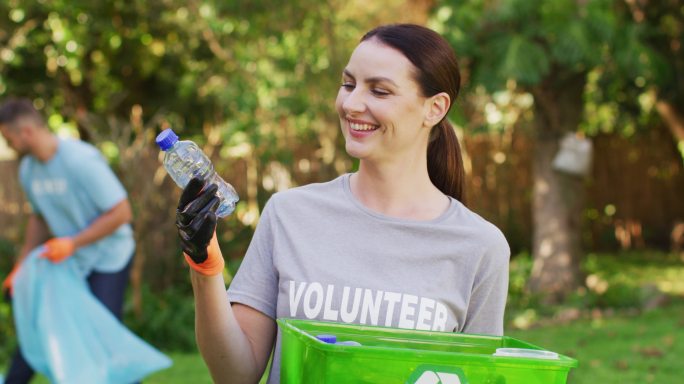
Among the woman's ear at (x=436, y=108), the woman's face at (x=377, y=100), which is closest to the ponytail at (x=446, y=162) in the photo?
the woman's ear at (x=436, y=108)

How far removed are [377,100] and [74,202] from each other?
12.1 feet

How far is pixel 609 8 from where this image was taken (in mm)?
8617

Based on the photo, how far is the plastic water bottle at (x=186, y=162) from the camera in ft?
7.02

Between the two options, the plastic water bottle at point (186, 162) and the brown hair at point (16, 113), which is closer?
the plastic water bottle at point (186, 162)

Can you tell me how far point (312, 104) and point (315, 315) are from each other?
7175 millimetres

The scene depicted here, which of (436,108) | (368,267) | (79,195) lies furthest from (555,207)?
(368,267)

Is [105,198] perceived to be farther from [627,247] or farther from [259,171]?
[627,247]

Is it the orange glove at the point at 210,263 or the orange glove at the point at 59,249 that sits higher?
the orange glove at the point at 210,263

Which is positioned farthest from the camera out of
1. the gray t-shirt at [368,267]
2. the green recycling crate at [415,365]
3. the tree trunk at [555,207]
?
the tree trunk at [555,207]

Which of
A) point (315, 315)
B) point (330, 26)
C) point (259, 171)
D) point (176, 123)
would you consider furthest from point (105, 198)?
point (176, 123)

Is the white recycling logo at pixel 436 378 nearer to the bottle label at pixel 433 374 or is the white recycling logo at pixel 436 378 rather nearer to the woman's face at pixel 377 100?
the bottle label at pixel 433 374

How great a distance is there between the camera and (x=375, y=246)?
2.36 m

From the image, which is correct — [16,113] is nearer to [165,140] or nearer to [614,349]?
[165,140]

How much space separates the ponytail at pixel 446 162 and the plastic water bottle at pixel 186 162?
594mm
